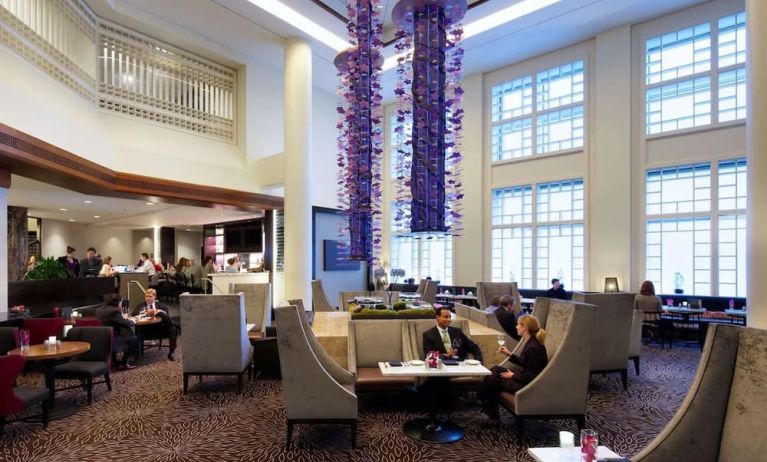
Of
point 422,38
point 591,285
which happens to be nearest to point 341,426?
point 422,38

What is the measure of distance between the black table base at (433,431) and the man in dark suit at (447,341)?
0.64 meters

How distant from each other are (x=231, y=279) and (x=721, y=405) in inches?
387

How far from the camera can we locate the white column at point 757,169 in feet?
13.4

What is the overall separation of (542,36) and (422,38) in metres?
6.49

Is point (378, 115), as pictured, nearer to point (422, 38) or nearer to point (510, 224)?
point (422, 38)

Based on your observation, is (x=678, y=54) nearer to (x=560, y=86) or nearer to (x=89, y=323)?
(x=560, y=86)

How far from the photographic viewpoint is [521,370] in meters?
4.14

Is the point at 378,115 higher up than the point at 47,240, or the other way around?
the point at 378,115

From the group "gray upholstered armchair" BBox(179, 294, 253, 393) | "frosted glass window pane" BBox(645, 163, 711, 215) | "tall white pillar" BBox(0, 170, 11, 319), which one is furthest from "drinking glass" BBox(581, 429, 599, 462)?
"frosted glass window pane" BBox(645, 163, 711, 215)

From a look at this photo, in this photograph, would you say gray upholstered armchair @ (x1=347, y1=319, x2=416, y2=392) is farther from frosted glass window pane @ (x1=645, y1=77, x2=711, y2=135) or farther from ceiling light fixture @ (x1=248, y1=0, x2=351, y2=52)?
frosted glass window pane @ (x1=645, y1=77, x2=711, y2=135)

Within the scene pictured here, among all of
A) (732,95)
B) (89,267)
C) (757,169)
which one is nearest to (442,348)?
(757,169)

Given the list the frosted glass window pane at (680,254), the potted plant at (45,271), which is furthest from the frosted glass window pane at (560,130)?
the potted plant at (45,271)

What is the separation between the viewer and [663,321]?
7930 millimetres

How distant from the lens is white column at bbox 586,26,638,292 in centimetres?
928
